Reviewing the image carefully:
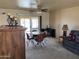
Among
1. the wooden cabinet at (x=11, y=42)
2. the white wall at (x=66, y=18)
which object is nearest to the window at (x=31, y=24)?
the white wall at (x=66, y=18)

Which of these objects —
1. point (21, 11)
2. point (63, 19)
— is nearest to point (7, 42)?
point (63, 19)

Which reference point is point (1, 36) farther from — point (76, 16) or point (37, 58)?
point (76, 16)

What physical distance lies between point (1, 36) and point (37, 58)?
10.8 feet

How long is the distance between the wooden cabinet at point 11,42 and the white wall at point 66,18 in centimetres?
583

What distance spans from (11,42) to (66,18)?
697 cm

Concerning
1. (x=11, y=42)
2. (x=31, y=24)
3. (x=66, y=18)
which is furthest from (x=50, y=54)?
(x=31, y=24)

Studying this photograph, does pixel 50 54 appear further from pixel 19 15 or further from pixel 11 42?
pixel 19 15

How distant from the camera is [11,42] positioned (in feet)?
5.92

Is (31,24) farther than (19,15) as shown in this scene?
Yes

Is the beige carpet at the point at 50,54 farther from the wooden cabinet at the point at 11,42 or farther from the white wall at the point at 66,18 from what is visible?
the wooden cabinet at the point at 11,42

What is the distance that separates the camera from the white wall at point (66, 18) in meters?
7.27

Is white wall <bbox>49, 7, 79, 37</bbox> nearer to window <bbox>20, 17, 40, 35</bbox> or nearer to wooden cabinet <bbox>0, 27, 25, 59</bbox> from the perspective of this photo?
window <bbox>20, 17, 40, 35</bbox>

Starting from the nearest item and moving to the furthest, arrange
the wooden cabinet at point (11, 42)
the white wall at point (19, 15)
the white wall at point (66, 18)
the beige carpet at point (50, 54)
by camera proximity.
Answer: the wooden cabinet at point (11, 42) → the beige carpet at point (50, 54) → the white wall at point (66, 18) → the white wall at point (19, 15)

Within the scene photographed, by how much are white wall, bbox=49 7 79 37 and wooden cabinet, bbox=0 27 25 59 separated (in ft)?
19.1
